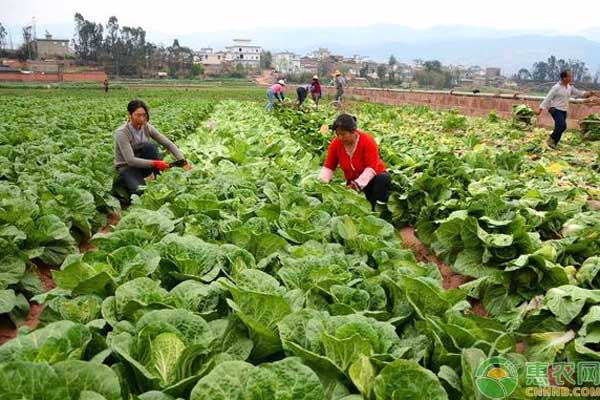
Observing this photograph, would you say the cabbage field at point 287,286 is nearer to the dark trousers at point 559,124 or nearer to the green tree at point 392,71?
the dark trousers at point 559,124

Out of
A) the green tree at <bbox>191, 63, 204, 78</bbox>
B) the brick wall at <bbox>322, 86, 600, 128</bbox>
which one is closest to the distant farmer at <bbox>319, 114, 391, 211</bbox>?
the brick wall at <bbox>322, 86, 600, 128</bbox>

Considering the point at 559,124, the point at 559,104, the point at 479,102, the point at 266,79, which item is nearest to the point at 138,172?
A: the point at 559,124

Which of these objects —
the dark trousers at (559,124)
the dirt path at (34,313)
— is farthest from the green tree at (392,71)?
the dirt path at (34,313)

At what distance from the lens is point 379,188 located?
562 centimetres

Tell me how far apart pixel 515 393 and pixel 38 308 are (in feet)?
11.4

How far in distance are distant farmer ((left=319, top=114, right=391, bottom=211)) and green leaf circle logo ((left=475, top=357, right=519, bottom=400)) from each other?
3.40 meters

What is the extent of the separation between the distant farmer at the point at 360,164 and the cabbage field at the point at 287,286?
230 millimetres

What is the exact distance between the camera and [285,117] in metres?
15.3

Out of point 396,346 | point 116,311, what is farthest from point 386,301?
point 116,311

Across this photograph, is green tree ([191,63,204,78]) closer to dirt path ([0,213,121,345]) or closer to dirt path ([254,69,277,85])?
dirt path ([254,69,277,85])

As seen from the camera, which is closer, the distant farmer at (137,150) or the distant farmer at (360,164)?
the distant farmer at (360,164)

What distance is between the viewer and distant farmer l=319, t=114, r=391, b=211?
210 inches

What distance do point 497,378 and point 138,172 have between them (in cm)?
555

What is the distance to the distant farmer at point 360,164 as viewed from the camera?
5344mm
